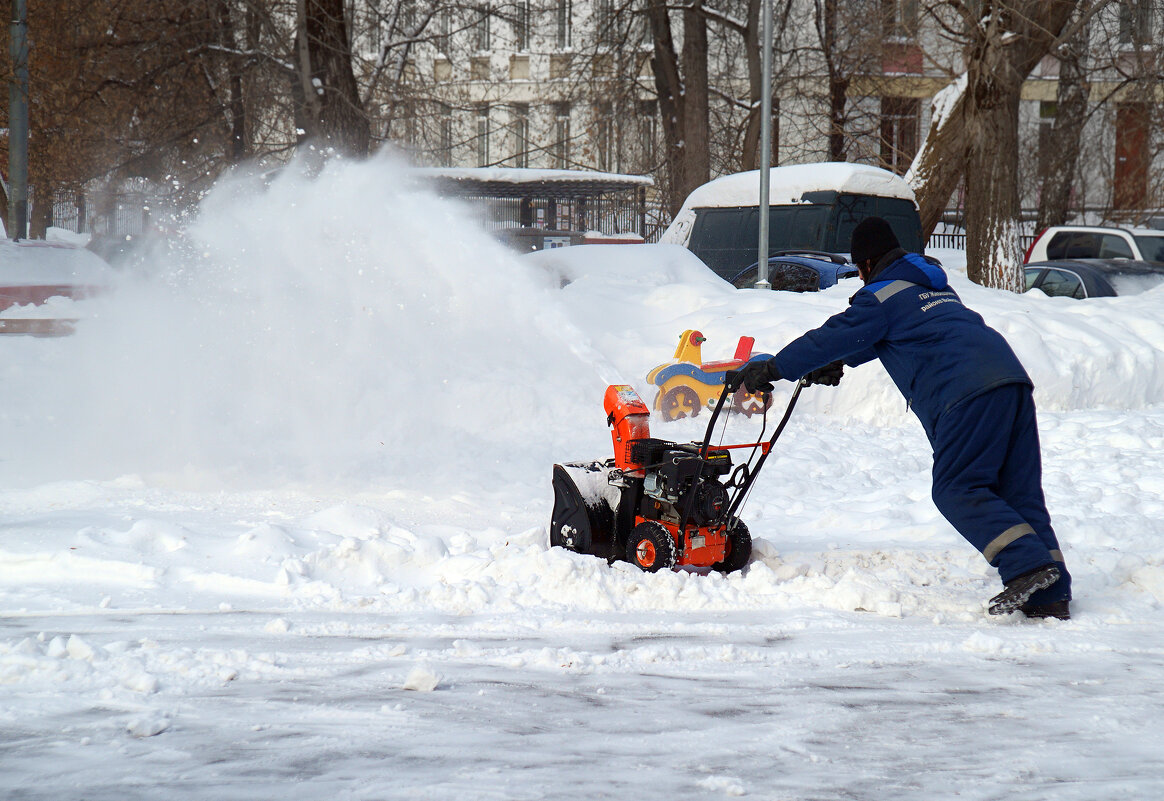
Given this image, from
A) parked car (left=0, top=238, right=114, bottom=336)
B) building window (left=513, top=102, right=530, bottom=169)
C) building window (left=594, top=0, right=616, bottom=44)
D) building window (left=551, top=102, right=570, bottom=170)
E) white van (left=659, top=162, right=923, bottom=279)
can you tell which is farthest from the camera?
building window (left=513, top=102, right=530, bottom=169)

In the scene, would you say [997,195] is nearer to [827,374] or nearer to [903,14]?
[903,14]

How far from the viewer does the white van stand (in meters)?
16.5

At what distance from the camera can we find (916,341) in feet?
14.8

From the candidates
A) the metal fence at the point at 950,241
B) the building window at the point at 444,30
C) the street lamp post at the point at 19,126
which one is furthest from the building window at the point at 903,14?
the street lamp post at the point at 19,126

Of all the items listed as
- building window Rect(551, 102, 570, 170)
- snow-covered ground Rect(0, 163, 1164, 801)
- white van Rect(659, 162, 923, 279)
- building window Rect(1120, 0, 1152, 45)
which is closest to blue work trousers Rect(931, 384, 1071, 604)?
snow-covered ground Rect(0, 163, 1164, 801)

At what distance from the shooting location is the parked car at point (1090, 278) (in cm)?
1549

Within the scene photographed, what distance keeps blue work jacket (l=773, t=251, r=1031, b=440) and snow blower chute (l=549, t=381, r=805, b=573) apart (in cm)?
28

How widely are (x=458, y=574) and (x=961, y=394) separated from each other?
7.47 feet

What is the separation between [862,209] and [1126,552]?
1193cm

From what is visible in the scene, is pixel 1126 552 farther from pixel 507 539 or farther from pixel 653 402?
pixel 653 402

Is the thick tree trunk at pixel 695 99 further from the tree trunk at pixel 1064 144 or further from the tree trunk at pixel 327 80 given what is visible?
the tree trunk at pixel 327 80

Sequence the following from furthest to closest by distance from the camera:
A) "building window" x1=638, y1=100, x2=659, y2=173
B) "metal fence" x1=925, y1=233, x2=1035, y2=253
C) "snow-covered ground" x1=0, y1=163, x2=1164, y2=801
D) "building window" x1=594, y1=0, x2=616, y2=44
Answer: "metal fence" x1=925, y1=233, x2=1035, y2=253 → "building window" x1=638, y1=100, x2=659, y2=173 → "building window" x1=594, y1=0, x2=616, y2=44 → "snow-covered ground" x1=0, y1=163, x2=1164, y2=801

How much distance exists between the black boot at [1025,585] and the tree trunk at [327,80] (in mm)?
11535

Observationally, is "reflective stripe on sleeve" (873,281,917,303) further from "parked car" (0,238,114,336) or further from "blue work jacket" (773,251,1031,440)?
"parked car" (0,238,114,336)
